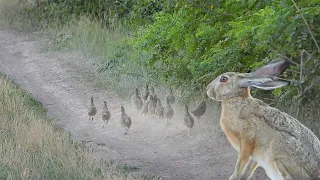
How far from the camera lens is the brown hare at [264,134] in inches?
260

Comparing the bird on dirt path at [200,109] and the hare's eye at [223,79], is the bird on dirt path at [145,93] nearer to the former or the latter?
the bird on dirt path at [200,109]

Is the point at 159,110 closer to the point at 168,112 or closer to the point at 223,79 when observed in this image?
the point at 168,112

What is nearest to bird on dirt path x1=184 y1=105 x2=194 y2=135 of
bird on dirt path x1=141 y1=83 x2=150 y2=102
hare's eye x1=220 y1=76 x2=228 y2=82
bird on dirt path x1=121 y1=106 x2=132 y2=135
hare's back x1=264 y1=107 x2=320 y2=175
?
bird on dirt path x1=121 y1=106 x2=132 y2=135

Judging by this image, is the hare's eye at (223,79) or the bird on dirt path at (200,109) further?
the bird on dirt path at (200,109)

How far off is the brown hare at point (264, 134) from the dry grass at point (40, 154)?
1599 mm

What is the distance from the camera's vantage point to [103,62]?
15.7m

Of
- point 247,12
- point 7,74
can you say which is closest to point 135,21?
point 7,74

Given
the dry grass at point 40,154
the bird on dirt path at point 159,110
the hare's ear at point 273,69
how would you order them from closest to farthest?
1. the hare's ear at point 273,69
2. the dry grass at point 40,154
3. the bird on dirt path at point 159,110

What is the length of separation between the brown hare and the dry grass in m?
1.60

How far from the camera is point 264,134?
6.81m

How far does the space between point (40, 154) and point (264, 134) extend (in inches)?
127

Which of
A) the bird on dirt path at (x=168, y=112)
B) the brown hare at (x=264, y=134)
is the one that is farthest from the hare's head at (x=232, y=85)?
the bird on dirt path at (x=168, y=112)

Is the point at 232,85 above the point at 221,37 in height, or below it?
above

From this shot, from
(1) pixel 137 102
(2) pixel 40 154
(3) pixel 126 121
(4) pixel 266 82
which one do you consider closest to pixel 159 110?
(3) pixel 126 121
